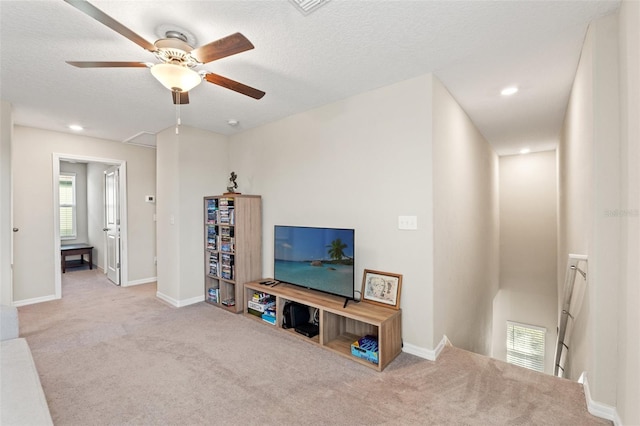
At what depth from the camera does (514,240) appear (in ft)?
19.0

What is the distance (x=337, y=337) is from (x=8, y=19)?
3388mm

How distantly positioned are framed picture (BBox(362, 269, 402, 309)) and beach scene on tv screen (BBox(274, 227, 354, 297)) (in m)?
0.22

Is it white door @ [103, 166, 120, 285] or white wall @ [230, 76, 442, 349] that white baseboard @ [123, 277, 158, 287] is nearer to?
white door @ [103, 166, 120, 285]

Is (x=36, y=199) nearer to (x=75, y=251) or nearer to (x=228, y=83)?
(x=75, y=251)

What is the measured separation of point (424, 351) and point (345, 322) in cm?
80

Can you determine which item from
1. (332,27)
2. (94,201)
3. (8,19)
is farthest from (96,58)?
(94,201)

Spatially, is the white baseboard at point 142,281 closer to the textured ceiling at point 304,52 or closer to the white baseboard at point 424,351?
the textured ceiling at point 304,52

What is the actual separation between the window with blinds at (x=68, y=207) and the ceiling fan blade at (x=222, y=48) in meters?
6.88

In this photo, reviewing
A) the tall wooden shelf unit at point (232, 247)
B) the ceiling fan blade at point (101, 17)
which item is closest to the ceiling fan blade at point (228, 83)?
the ceiling fan blade at point (101, 17)

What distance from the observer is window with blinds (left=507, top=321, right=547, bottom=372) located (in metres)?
5.57

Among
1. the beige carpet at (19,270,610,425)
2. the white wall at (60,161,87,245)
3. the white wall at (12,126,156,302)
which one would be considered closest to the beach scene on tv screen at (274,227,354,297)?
the beige carpet at (19,270,610,425)

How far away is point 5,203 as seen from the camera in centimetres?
299

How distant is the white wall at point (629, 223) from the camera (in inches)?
55.9

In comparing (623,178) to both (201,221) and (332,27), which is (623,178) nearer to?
(332,27)
